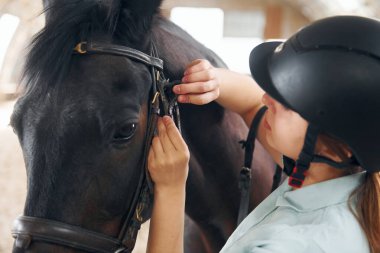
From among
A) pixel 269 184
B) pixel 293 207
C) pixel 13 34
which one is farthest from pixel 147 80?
pixel 13 34

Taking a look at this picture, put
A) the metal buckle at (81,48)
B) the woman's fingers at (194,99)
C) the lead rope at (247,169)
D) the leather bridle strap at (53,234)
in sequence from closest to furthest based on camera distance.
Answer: the leather bridle strap at (53,234) < the metal buckle at (81,48) < the woman's fingers at (194,99) < the lead rope at (247,169)

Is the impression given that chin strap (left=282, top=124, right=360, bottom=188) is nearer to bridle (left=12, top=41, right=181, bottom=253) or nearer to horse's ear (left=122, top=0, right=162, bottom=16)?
bridle (left=12, top=41, right=181, bottom=253)

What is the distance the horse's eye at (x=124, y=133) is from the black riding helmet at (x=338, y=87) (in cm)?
32

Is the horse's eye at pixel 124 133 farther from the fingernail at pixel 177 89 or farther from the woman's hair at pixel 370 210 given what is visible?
the woman's hair at pixel 370 210

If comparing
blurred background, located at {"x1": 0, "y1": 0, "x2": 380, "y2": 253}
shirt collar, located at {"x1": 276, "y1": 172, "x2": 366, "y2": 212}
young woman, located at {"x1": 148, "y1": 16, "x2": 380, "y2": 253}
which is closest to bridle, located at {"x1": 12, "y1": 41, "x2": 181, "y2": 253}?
young woman, located at {"x1": 148, "y1": 16, "x2": 380, "y2": 253}

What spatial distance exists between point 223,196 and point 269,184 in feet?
0.60

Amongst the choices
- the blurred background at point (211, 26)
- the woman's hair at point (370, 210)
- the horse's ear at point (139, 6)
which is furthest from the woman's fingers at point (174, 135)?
the blurred background at point (211, 26)

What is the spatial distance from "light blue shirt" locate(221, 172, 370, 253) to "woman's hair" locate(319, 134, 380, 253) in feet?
0.04

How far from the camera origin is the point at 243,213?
1404mm

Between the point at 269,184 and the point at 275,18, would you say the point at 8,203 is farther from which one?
the point at 275,18

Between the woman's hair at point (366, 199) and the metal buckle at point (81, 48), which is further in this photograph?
the metal buckle at point (81, 48)

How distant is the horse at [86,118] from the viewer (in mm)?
1039

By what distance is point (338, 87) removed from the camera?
93 cm

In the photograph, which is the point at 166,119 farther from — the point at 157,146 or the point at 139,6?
the point at 139,6
